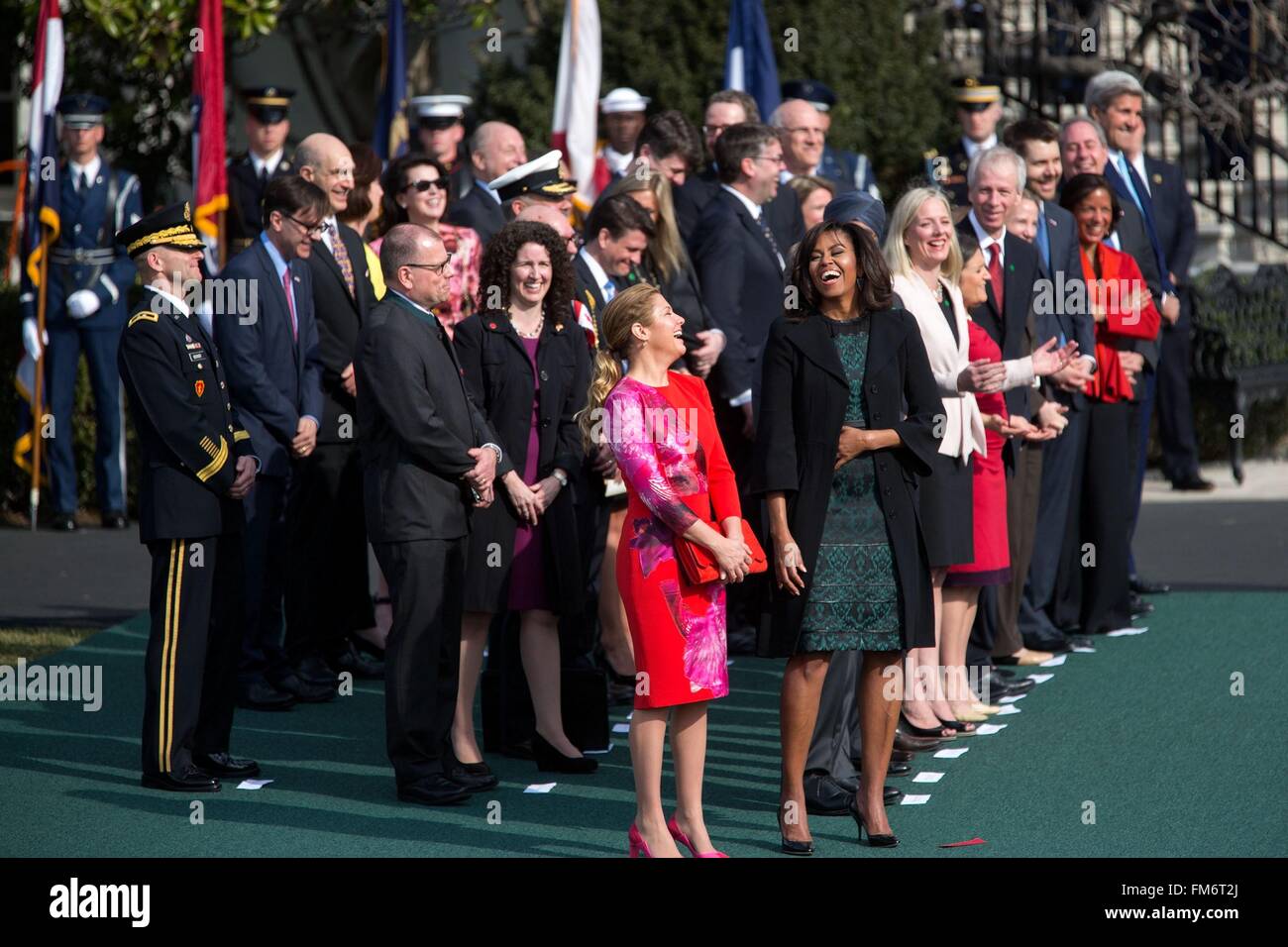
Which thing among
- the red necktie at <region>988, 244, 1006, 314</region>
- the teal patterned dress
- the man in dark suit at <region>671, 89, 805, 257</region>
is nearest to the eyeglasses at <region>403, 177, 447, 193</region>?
the man in dark suit at <region>671, 89, 805, 257</region>

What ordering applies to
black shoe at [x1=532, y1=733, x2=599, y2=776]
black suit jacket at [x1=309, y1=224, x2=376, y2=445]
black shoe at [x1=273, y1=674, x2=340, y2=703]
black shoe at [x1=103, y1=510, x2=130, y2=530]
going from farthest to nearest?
black shoe at [x1=103, y1=510, x2=130, y2=530], black suit jacket at [x1=309, y1=224, x2=376, y2=445], black shoe at [x1=273, y1=674, x2=340, y2=703], black shoe at [x1=532, y1=733, x2=599, y2=776]

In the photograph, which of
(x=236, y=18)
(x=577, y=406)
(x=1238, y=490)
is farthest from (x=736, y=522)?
(x=236, y=18)

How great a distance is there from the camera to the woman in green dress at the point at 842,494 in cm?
638

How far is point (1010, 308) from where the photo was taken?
8.54 meters

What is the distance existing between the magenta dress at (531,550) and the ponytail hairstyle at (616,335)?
0.93 m

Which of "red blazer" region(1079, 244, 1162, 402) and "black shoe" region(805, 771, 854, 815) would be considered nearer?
"black shoe" region(805, 771, 854, 815)

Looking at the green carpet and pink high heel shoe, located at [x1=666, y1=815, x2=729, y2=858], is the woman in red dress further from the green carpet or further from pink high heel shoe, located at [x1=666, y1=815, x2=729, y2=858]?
the green carpet

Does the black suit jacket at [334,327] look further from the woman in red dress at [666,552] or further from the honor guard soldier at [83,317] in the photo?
the honor guard soldier at [83,317]

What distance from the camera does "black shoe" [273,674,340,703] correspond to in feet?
28.3

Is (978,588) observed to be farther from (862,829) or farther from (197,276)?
(197,276)

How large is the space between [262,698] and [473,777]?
1.58m

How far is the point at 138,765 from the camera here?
7.64 m

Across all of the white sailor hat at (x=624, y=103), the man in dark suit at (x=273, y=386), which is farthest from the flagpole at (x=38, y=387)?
the man in dark suit at (x=273, y=386)

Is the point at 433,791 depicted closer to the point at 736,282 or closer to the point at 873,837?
the point at 873,837
